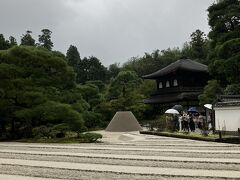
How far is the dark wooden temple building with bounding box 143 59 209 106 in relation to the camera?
35.5 m

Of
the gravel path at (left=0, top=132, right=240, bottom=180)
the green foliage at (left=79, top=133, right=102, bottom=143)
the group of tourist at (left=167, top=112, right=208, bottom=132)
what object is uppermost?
the group of tourist at (left=167, top=112, right=208, bottom=132)

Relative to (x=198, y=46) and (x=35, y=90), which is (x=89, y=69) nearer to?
(x=198, y=46)

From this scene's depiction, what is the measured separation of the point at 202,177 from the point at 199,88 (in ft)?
93.1

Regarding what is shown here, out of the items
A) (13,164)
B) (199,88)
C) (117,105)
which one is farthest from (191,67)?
(13,164)

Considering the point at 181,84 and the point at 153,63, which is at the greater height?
the point at 153,63

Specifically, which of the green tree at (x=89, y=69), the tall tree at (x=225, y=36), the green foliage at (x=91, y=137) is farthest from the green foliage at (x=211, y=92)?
the green tree at (x=89, y=69)

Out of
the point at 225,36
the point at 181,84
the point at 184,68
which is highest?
the point at 225,36

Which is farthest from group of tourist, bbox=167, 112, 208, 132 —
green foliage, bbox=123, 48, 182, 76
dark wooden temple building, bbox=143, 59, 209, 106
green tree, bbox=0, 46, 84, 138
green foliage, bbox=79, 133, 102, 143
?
green foliage, bbox=123, 48, 182, 76

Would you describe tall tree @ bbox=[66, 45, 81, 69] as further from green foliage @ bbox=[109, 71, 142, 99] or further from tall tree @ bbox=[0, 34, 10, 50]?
tall tree @ bbox=[0, 34, 10, 50]

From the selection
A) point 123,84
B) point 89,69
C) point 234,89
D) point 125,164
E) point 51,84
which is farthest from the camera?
point 89,69

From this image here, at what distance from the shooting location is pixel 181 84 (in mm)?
37156

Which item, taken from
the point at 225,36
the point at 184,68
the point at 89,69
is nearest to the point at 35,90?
the point at 225,36

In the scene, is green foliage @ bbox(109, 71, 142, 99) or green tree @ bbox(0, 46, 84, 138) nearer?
green tree @ bbox(0, 46, 84, 138)

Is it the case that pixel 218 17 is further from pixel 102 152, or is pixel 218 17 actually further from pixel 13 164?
pixel 13 164
